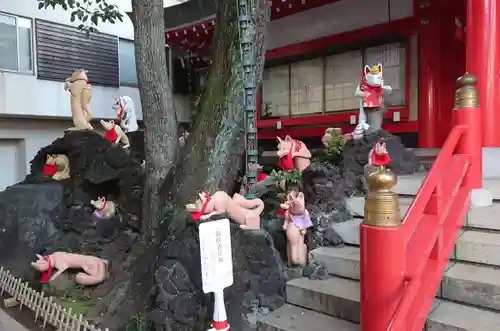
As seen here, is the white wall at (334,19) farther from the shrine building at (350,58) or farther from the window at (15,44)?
the window at (15,44)

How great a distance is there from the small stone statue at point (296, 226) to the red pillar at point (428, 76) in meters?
4.42

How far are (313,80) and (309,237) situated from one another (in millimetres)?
5767

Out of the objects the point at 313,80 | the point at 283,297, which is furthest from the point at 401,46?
the point at 283,297

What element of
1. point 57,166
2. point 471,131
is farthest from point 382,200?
point 57,166

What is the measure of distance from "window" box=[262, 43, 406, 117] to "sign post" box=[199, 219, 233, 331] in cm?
612

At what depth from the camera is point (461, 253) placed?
373 cm

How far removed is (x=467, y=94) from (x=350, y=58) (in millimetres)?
4960

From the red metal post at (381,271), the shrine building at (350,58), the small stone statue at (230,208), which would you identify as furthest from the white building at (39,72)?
the red metal post at (381,271)

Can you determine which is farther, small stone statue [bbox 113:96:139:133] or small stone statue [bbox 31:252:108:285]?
small stone statue [bbox 113:96:139:133]

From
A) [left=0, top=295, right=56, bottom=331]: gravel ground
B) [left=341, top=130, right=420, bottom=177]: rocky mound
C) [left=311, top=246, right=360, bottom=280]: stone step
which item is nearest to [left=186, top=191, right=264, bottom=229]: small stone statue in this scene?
[left=311, top=246, right=360, bottom=280]: stone step

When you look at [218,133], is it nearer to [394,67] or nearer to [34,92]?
[394,67]

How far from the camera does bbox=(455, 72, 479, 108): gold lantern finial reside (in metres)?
4.14

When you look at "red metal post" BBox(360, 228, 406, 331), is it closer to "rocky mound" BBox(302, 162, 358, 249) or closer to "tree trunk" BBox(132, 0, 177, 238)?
"rocky mound" BBox(302, 162, 358, 249)

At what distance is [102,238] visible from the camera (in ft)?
22.5
